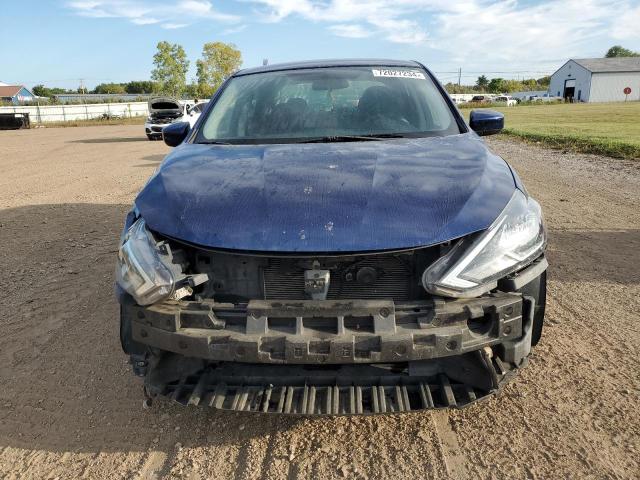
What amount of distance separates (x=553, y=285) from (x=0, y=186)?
1031 centimetres

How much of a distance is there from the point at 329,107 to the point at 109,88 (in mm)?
125968

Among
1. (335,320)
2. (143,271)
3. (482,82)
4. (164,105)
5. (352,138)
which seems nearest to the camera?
(335,320)

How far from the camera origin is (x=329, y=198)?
7.53 feet

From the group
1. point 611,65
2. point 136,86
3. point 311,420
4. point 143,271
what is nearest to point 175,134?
point 143,271

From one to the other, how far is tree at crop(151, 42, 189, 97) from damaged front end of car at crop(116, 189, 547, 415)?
2856 inches

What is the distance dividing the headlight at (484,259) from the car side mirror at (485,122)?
175 cm

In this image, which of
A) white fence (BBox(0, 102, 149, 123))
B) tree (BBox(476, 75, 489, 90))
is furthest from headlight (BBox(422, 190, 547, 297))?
tree (BBox(476, 75, 489, 90))

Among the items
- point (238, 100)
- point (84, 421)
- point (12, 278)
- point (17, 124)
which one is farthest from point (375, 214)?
point (17, 124)

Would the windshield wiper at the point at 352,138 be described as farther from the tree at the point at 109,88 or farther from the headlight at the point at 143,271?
the tree at the point at 109,88

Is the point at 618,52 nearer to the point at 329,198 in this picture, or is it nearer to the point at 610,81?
the point at 610,81

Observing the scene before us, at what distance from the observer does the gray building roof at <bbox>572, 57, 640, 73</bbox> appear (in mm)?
79875

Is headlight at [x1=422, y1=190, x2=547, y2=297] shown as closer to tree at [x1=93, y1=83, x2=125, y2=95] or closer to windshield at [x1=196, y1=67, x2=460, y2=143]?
windshield at [x1=196, y1=67, x2=460, y2=143]

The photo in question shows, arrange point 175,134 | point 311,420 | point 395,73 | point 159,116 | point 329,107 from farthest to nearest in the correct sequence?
1. point 159,116
2. point 175,134
3. point 395,73
4. point 329,107
5. point 311,420

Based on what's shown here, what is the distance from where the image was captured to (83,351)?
3361mm
